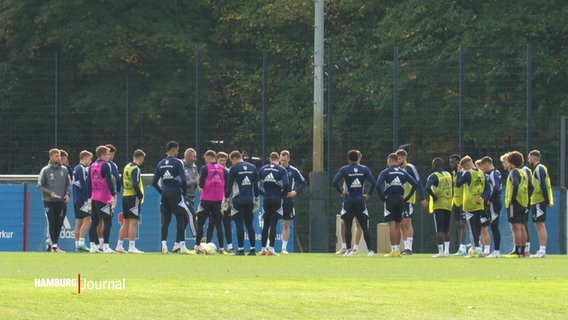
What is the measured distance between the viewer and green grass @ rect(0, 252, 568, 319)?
1495cm

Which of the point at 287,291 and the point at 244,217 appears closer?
the point at 287,291

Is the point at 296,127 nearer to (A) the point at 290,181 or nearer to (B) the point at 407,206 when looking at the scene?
(A) the point at 290,181

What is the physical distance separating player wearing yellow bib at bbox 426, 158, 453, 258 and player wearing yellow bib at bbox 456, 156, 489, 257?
1.04ft

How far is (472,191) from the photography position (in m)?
27.8

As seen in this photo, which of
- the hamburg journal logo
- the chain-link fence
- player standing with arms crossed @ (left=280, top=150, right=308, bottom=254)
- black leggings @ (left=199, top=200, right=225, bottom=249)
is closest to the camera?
the hamburg journal logo

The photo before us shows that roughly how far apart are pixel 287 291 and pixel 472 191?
11.4 meters

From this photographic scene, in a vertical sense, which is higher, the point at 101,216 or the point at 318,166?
the point at 318,166

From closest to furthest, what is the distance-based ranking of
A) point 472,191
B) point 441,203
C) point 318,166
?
1. point 472,191
2. point 441,203
3. point 318,166

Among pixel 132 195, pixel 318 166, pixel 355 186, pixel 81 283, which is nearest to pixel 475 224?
pixel 355 186

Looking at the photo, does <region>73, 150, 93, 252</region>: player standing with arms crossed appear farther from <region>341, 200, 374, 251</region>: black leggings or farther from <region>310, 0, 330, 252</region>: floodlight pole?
<region>310, 0, 330, 252</region>: floodlight pole

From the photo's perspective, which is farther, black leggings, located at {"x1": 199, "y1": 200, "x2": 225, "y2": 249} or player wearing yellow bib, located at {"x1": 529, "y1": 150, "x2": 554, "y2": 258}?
black leggings, located at {"x1": 199, "y1": 200, "x2": 225, "y2": 249}

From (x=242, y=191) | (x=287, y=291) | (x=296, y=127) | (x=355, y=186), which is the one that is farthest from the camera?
(x=296, y=127)

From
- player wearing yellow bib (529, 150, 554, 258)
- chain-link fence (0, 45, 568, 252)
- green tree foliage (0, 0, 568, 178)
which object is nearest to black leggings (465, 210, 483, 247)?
player wearing yellow bib (529, 150, 554, 258)

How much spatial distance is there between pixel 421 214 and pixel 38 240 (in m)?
8.66
